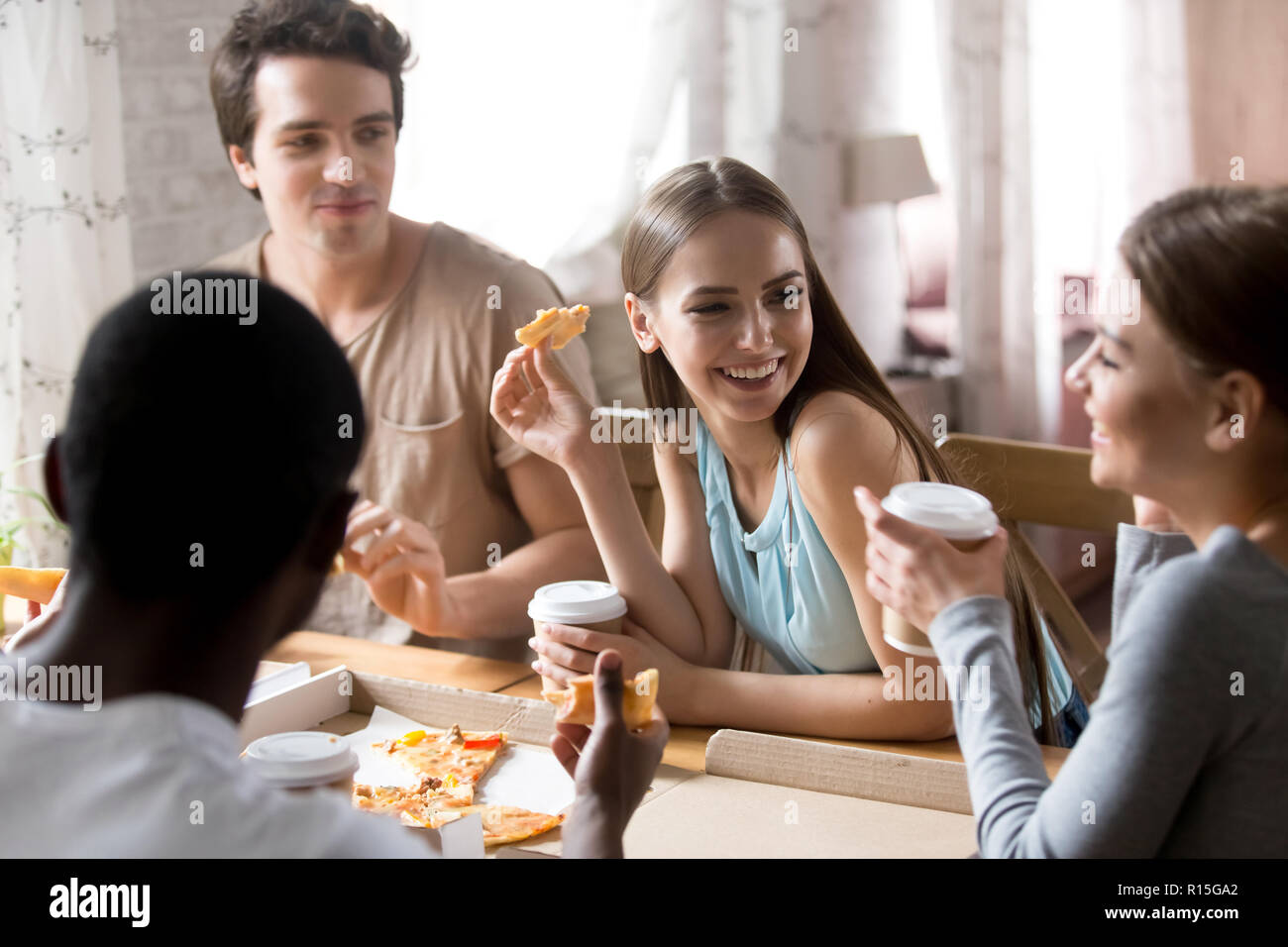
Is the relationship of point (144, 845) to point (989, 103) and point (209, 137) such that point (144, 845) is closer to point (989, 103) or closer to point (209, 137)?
point (209, 137)

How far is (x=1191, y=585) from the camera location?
0.74 m

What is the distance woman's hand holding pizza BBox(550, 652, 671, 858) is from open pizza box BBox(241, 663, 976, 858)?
0.17 m

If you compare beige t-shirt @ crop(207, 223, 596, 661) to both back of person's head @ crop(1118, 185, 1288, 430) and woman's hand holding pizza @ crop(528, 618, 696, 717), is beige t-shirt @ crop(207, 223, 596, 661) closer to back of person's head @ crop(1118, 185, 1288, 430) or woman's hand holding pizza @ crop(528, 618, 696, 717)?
woman's hand holding pizza @ crop(528, 618, 696, 717)

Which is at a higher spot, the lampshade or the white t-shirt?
the lampshade

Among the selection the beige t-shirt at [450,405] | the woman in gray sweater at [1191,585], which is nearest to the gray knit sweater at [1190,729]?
the woman in gray sweater at [1191,585]

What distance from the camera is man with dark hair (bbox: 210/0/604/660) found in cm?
196

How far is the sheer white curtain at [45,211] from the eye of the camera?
2.19 m

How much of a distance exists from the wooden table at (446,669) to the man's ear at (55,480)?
73 cm

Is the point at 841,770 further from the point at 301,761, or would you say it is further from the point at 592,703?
the point at 301,761

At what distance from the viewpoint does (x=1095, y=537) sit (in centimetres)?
418

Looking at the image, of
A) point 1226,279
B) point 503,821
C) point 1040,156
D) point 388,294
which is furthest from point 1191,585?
point 1040,156

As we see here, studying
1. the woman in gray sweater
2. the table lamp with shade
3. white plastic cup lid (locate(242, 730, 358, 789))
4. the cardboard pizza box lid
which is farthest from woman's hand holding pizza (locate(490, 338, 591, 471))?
the table lamp with shade

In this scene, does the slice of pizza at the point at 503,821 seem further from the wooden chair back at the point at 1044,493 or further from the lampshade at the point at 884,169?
the lampshade at the point at 884,169

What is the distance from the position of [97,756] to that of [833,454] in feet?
2.93
